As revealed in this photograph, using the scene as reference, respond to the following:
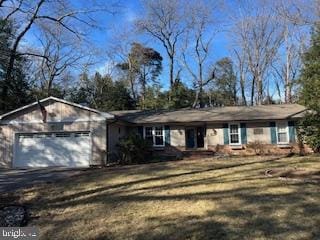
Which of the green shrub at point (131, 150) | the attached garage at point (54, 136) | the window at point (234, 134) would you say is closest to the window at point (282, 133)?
the window at point (234, 134)

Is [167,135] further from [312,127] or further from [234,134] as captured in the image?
[312,127]

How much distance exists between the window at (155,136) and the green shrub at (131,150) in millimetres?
2240

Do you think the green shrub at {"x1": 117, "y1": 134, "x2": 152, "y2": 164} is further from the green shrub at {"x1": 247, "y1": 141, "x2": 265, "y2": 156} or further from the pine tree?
the pine tree

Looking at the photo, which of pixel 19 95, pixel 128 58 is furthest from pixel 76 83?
pixel 19 95

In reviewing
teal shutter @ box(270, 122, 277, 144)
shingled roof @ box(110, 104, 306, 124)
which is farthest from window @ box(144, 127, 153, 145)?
teal shutter @ box(270, 122, 277, 144)

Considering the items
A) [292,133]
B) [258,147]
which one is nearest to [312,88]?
[292,133]

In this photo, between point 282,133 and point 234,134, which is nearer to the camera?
point 282,133

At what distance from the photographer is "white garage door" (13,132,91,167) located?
23.2 metres

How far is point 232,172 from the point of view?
15461 mm

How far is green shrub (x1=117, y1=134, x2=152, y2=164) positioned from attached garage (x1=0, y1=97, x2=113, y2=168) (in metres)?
1.09

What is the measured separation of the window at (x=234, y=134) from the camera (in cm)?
2553

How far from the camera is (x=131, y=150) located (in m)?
23.4

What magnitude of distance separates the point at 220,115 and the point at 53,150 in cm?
1037

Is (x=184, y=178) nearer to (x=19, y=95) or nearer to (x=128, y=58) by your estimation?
(x=19, y=95)
